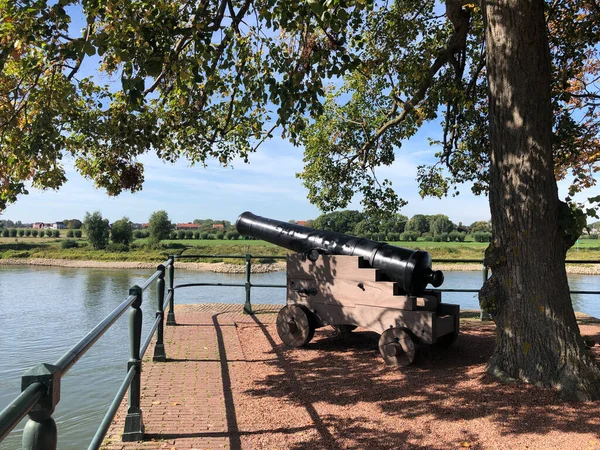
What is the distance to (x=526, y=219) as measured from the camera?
14.9 ft

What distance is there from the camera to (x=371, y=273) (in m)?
5.71

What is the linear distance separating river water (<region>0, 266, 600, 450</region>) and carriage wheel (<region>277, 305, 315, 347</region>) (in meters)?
2.19

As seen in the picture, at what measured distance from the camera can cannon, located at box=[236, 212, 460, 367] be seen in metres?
5.41

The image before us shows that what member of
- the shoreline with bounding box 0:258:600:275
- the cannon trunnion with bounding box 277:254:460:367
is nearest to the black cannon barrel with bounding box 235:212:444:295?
the cannon trunnion with bounding box 277:254:460:367

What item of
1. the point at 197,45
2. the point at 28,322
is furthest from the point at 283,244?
the point at 28,322

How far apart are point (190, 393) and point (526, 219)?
3537 mm

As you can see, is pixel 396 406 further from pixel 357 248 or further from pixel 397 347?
pixel 357 248

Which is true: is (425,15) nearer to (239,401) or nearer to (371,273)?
(371,273)

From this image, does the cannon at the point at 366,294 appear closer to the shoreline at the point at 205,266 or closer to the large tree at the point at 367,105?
the large tree at the point at 367,105

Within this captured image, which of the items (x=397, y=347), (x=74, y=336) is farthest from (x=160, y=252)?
(x=397, y=347)

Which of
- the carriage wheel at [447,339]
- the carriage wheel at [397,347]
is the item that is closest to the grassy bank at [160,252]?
the carriage wheel at [447,339]

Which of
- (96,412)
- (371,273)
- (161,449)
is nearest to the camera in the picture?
(161,449)

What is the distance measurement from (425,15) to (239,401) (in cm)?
826

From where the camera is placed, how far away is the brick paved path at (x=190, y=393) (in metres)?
3.57
